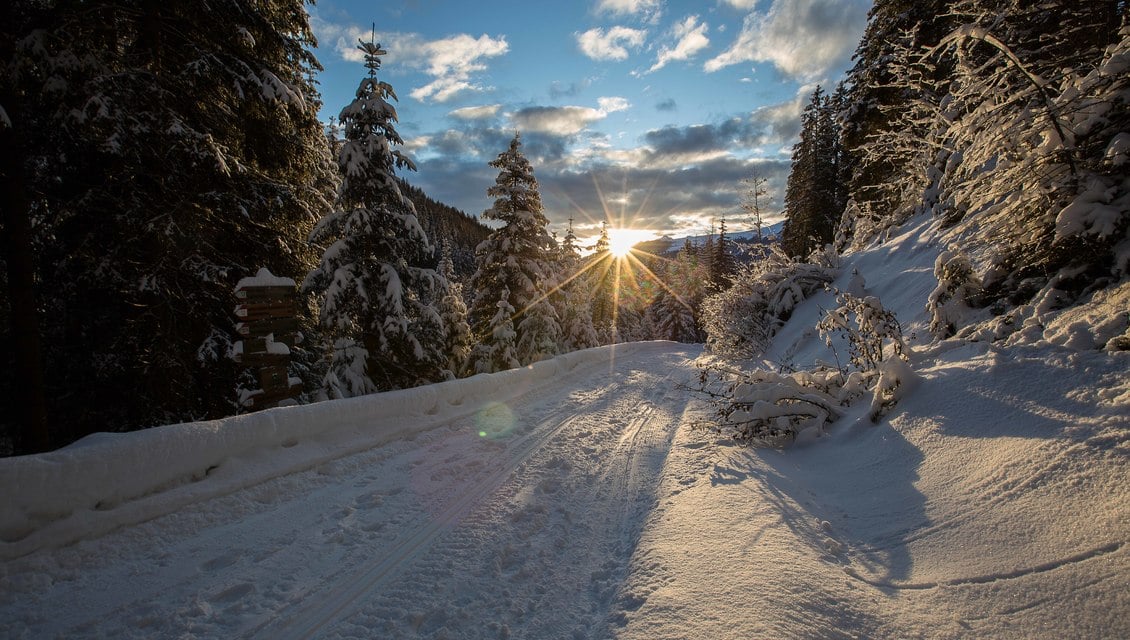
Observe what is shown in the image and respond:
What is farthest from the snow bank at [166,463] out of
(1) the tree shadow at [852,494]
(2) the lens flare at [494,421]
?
(1) the tree shadow at [852,494]

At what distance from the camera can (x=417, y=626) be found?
7.97 feet

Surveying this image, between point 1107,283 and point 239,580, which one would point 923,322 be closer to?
point 1107,283

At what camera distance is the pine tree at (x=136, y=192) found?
579 cm

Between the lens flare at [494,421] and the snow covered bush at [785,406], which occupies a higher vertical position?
the snow covered bush at [785,406]

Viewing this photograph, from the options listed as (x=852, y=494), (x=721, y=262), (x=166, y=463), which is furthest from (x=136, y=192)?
(x=721, y=262)

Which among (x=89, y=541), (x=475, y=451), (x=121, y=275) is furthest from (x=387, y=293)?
(x=89, y=541)

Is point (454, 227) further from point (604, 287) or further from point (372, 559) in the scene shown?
point (372, 559)

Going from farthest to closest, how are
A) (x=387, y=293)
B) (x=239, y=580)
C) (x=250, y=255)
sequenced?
(x=387, y=293), (x=250, y=255), (x=239, y=580)

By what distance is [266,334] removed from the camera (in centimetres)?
606

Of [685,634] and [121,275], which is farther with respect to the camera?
[121,275]

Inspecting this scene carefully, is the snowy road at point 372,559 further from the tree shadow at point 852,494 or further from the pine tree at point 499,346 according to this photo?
the pine tree at point 499,346

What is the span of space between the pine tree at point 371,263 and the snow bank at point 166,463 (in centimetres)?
493

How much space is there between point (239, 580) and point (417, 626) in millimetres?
1301

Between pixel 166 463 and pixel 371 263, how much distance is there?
779 cm
